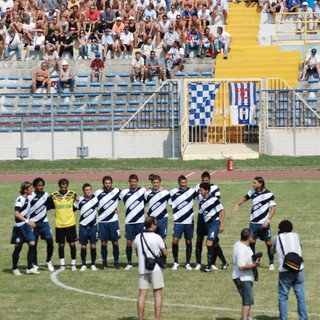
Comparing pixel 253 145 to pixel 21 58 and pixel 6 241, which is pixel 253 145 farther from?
pixel 6 241

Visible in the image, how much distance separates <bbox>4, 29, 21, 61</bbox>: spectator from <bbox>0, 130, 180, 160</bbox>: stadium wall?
588 centimetres

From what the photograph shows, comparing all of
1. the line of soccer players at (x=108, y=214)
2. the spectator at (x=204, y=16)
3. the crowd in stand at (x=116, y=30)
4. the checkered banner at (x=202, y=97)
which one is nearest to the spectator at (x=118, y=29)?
the crowd in stand at (x=116, y=30)

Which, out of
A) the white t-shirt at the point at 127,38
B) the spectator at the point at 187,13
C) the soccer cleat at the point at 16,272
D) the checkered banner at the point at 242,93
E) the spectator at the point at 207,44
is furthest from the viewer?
the spectator at the point at 187,13

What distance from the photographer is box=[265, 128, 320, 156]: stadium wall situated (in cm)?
4731

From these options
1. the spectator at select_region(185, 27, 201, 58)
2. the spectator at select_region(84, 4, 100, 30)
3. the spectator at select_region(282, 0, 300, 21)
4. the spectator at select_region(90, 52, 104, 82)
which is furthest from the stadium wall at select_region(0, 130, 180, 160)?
the spectator at select_region(282, 0, 300, 21)

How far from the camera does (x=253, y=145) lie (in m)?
47.8

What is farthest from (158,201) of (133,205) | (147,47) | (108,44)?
(147,47)

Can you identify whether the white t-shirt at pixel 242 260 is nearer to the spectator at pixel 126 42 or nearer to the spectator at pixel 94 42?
the spectator at pixel 126 42

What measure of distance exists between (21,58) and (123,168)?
10118 millimetres

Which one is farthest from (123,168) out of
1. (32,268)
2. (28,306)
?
(28,306)

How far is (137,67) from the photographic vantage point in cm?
4978

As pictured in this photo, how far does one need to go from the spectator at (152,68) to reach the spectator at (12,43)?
6306 mm

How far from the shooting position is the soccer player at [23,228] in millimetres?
25562

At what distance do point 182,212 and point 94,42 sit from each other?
27.3 metres
